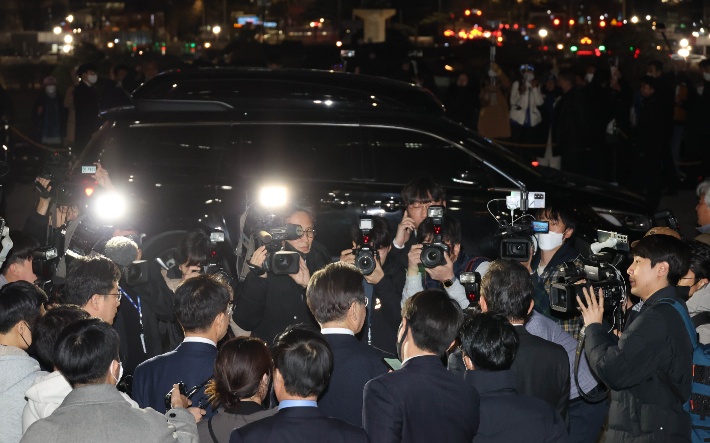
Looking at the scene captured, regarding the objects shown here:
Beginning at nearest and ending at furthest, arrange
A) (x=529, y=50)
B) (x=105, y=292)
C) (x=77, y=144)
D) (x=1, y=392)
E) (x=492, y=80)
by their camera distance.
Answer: (x=1, y=392)
(x=105, y=292)
(x=77, y=144)
(x=492, y=80)
(x=529, y=50)

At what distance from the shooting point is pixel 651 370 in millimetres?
3865

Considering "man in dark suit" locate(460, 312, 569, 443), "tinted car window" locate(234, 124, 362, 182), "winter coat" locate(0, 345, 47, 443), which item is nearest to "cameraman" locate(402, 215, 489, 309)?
"man in dark suit" locate(460, 312, 569, 443)

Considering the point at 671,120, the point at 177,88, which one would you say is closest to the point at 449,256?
the point at 177,88

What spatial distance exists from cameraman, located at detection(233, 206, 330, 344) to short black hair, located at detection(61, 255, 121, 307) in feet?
2.77

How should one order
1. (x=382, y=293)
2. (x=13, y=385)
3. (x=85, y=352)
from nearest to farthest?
(x=85, y=352), (x=13, y=385), (x=382, y=293)

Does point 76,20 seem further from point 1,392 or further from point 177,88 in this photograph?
point 1,392

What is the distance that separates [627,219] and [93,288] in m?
5.48

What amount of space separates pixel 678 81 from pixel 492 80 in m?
3.80

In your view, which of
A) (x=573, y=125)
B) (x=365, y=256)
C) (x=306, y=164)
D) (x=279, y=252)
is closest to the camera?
(x=279, y=252)

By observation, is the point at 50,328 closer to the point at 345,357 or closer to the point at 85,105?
the point at 345,357

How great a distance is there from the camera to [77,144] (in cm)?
1392

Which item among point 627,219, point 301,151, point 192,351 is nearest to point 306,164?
point 301,151

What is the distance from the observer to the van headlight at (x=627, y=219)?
7863 mm

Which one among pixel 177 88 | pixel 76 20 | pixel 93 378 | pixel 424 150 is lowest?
pixel 93 378
